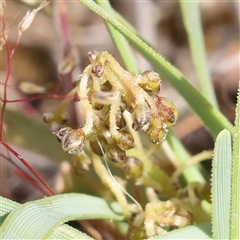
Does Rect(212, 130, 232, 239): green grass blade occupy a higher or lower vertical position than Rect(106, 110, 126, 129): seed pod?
lower

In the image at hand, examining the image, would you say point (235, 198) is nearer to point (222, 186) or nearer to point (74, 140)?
point (222, 186)

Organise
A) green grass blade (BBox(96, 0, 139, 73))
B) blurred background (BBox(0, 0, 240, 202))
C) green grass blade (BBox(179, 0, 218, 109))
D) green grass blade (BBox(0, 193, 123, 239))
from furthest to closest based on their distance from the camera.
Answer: blurred background (BBox(0, 0, 240, 202)) → green grass blade (BBox(179, 0, 218, 109)) → green grass blade (BBox(96, 0, 139, 73)) → green grass blade (BBox(0, 193, 123, 239))

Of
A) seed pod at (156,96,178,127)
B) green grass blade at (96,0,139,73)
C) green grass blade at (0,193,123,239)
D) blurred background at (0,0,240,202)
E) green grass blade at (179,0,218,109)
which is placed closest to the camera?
green grass blade at (0,193,123,239)

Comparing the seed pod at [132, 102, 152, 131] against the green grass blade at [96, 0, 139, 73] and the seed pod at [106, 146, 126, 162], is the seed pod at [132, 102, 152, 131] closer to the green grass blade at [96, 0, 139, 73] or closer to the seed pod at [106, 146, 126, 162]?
the seed pod at [106, 146, 126, 162]

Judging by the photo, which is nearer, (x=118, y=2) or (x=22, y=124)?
(x=22, y=124)

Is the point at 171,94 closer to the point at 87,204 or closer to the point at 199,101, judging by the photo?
the point at 199,101

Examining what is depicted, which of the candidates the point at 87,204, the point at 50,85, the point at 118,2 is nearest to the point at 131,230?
the point at 87,204

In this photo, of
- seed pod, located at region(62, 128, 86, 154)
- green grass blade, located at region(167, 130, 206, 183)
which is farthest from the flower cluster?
green grass blade, located at region(167, 130, 206, 183)
